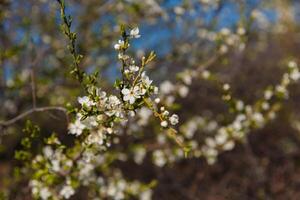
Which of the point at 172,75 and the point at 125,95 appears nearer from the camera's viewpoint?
the point at 125,95

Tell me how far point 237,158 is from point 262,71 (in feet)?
10.5

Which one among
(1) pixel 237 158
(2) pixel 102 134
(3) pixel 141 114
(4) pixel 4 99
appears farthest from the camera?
(1) pixel 237 158

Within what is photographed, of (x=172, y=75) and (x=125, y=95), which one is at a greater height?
(x=172, y=75)

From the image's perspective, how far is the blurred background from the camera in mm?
6070

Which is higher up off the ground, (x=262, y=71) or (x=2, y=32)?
(x=262, y=71)

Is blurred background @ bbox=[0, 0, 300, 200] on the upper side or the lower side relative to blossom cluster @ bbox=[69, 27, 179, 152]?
upper

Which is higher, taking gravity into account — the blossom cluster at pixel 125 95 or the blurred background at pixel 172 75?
the blurred background at pixel 172 75

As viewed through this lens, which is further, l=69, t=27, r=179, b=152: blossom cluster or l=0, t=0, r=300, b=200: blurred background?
l=0, t=0, r=300, b=200: blurred background

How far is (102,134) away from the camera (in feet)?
10.2

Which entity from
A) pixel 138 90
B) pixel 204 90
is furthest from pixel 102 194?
pixel 204 90

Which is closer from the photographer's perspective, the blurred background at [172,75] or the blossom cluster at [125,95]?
the blossom cluster at [125,95]

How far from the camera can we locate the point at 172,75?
293 inches

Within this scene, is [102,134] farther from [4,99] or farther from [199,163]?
[199,163]

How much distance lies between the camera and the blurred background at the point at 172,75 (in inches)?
239
